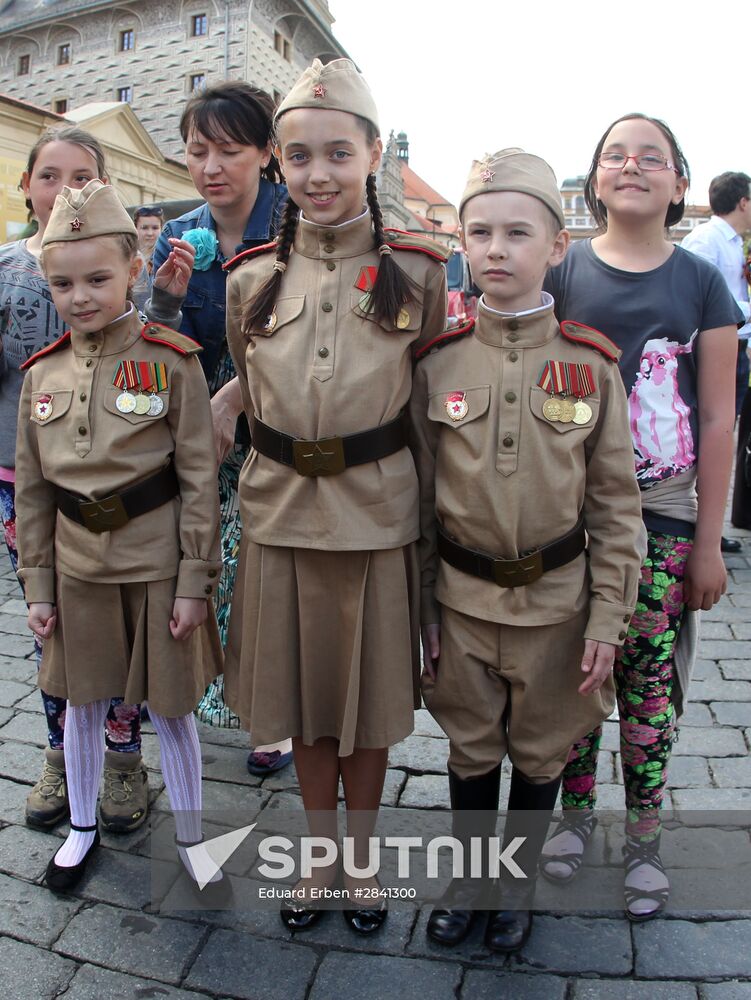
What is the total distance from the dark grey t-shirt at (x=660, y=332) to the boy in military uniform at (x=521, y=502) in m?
0.16

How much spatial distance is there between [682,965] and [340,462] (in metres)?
1.53

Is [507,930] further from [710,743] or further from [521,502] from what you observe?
[710,743]

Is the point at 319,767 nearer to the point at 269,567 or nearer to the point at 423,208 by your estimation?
the point at 269,567

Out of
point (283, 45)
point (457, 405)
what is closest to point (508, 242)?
point (457, 405)

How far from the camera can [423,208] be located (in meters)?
69.9

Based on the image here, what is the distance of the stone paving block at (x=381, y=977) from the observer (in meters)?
2.00

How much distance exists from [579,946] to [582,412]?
1.39 meters

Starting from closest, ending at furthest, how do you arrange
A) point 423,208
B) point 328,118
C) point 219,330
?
point 328,118 < point 219,330 < point 423,208

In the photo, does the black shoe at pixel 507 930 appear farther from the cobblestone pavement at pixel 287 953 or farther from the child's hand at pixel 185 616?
the child's hand at pixel 185 616

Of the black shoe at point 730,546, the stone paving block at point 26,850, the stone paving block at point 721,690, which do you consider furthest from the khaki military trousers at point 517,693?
the black shoe at point 730,546

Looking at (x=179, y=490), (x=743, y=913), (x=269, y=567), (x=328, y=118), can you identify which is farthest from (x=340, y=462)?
(x=743, y=913)

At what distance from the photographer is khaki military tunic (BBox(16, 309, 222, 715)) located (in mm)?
2195

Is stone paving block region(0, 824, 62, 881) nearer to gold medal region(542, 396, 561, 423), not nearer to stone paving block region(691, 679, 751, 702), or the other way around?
gold medal region(542, 396, 561, 423)

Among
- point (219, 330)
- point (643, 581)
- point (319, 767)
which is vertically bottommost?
point (319, 767)
